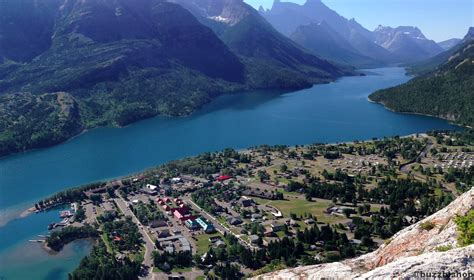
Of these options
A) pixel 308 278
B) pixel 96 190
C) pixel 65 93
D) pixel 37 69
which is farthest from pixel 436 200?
pixel 37 69

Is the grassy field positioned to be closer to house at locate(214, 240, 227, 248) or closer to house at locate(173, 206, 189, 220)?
house at locate(173, 206, 189, 220)

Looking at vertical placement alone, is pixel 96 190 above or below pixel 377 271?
below

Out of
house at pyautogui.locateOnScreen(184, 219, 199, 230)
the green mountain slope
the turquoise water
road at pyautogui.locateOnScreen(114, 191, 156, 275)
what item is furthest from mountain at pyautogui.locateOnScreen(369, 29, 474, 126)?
road at pyautogui.locateOnScreen(114, 191, 156, 275)

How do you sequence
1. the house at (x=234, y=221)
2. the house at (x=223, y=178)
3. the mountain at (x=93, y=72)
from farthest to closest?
the mountain at (x=93, y=72)
the house at (x=223, y=178)
the house at (x=234, y=221)

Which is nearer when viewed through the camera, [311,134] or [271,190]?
[271,190]

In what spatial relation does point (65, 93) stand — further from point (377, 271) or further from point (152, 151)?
point (377, 271)

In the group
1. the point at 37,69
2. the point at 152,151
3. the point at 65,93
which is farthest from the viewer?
the point at 37,69

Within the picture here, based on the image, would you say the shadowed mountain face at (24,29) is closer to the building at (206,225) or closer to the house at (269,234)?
the building at (206,225)

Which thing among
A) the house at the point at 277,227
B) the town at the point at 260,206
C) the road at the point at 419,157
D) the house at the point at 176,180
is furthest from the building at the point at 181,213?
the road at the point at 419,157
